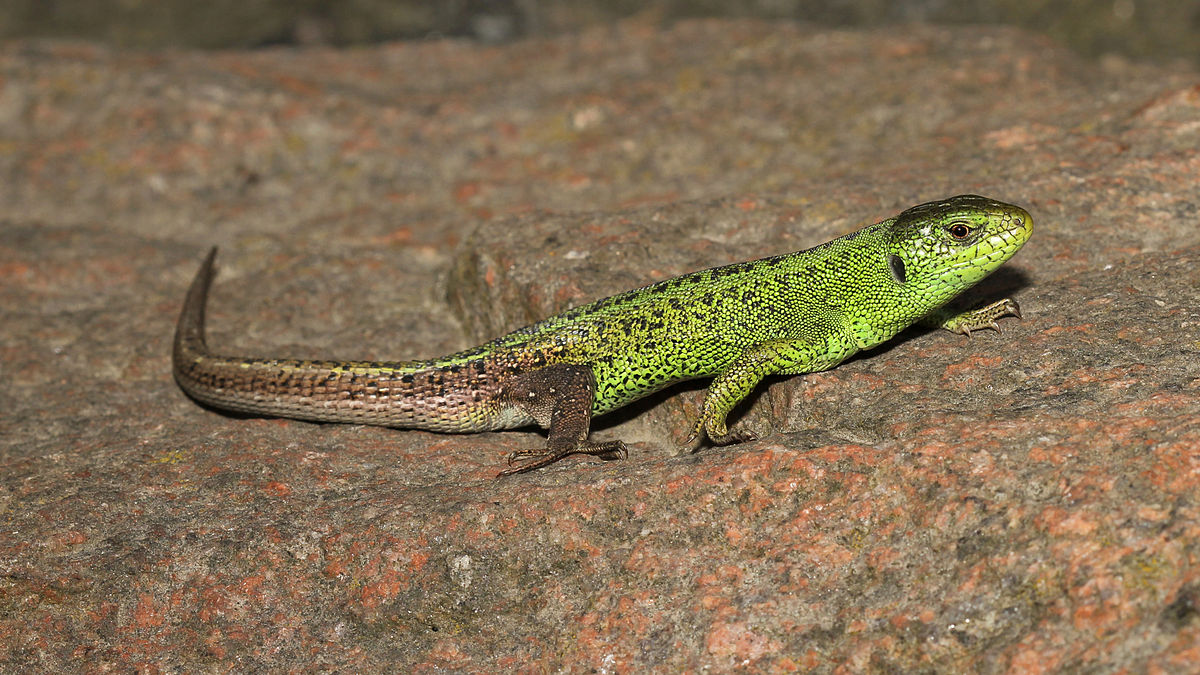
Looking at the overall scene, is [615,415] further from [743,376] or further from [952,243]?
[952,243]

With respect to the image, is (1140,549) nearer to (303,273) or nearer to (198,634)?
(198,634)

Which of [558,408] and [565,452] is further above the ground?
[558,408]

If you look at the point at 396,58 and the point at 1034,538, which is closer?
the point at 1034,538

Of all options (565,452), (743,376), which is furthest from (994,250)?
(565,452)

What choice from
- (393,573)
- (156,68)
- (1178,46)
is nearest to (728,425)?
(393,573)

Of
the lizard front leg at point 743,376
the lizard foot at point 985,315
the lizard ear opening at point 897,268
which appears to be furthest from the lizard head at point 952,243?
the lizard front leg at point 743,376

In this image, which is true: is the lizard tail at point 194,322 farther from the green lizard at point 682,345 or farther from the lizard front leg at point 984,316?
the lizard front leg at point 984,316

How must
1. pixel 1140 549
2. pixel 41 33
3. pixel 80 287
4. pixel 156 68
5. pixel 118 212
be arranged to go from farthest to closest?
pixel 41 33 → pixel 156 68 → pixel 118 212 → pixel 80 287 → pixel 1140 549
